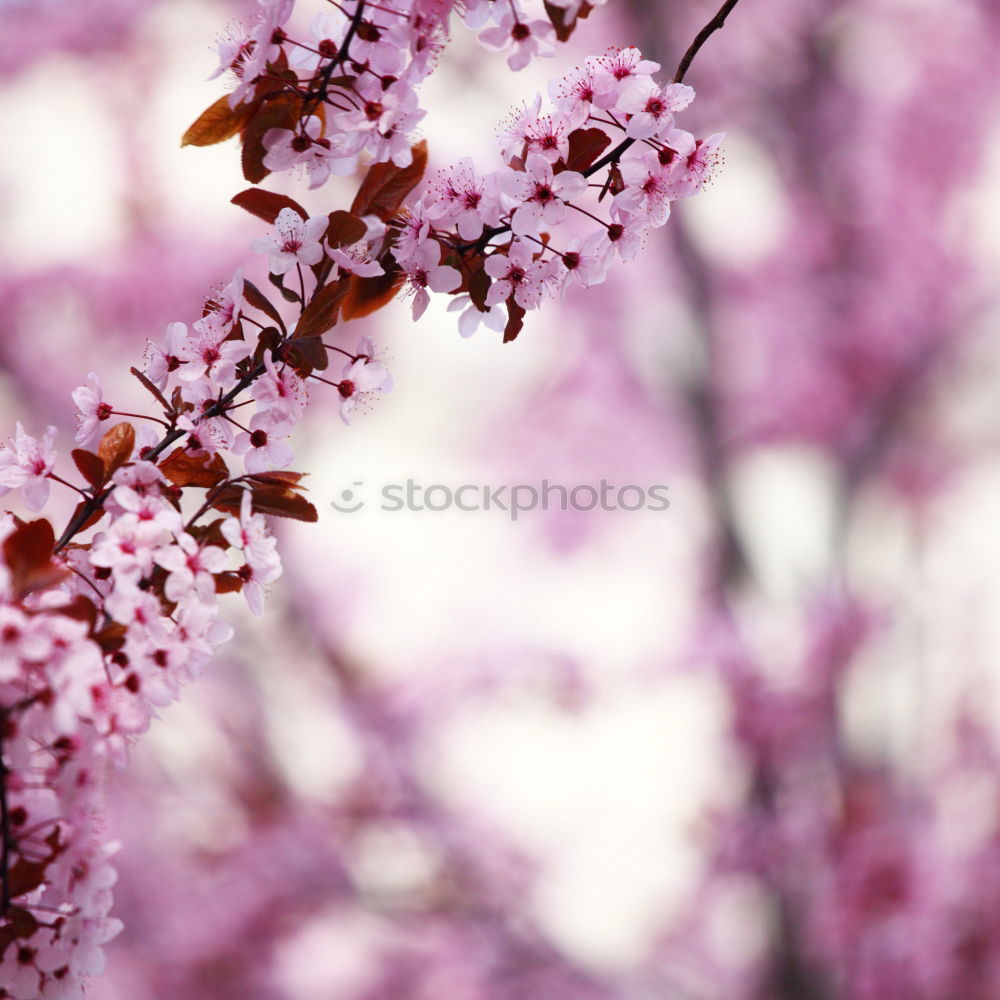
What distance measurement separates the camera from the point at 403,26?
93cm

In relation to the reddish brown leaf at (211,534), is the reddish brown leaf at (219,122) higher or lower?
higher

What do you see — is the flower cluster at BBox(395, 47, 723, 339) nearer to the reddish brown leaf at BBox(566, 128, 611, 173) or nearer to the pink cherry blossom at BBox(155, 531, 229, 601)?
the reddish brown leaf at BBox(566, 128, 611, 173)

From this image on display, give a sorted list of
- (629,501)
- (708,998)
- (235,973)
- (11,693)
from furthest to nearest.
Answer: (629,501) < (235,973) < (708,998) < (11,693)

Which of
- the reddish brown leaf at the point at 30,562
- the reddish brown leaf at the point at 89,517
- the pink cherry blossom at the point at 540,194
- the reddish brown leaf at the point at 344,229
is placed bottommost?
the reddish brown leaf at the point at 30,562

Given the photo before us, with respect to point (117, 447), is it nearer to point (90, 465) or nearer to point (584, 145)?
point (90, 465)

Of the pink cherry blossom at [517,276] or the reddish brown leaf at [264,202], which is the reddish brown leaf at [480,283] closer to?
the pink cherry blossom at [517,276]

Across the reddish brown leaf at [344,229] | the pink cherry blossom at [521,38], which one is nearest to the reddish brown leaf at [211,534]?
the reddish brown leaf at [344,229]

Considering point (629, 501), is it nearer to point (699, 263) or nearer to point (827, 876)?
point (699, 263)

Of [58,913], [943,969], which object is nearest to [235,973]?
[943,969]

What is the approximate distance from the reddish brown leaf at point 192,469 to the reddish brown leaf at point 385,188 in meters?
0.31

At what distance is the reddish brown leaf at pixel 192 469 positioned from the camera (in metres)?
1.01

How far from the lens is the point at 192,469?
3.34 feet

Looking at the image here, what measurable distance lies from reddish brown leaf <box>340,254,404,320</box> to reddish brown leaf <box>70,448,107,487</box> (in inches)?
11.7

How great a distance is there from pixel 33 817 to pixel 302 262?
1.94ft
